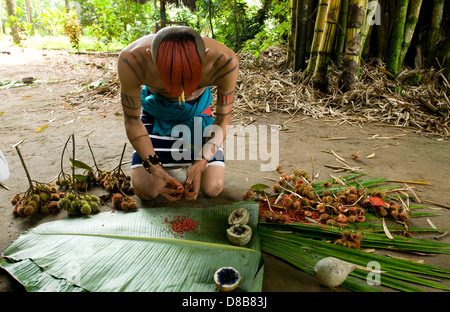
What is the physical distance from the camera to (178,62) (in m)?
1.35

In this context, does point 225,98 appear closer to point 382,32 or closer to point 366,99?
point 366,99

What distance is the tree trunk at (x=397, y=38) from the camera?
11.4 feet

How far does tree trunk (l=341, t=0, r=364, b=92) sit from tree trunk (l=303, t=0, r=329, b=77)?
1.06 ft

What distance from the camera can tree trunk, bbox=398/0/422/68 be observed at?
3.48 m

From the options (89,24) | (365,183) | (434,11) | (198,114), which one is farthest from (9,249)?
(89,24)

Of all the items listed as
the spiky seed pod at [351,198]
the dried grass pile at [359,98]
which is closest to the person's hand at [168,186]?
the spiky seed pod at [351,198]

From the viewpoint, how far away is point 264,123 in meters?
3.45

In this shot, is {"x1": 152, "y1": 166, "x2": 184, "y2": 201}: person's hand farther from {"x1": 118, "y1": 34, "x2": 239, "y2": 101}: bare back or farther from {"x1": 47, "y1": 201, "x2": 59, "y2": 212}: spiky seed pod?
{"x1": 47, "y1": 201, "x2": 59, "y2": 212}: spiky seed pod

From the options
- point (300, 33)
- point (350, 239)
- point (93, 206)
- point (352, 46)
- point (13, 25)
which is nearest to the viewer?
point (350, 239)

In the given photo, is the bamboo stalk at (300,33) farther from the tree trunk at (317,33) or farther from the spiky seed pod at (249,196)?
the spiky seed pod at (249,196)

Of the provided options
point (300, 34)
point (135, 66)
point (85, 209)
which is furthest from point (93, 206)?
point (300, 34)

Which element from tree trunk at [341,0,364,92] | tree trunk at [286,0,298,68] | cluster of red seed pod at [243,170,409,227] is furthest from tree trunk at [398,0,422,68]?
cluster of red seed pod at [243,170,409,227]

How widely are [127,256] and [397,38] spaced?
4.05 m

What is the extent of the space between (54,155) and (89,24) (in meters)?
7.15
